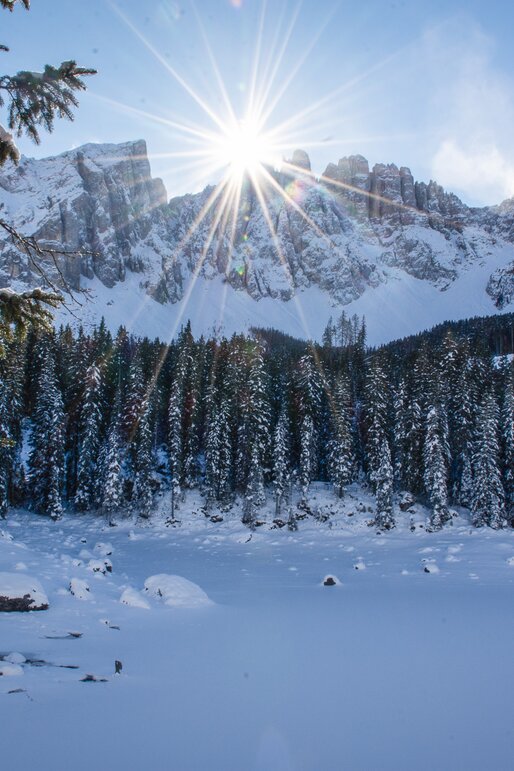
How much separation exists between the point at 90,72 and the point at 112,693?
8916 mm

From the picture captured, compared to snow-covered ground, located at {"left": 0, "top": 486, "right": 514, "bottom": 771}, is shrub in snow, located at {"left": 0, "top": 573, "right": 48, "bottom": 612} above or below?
above

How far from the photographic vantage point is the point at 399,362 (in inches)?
2717

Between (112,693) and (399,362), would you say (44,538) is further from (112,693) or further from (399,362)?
(399,362)

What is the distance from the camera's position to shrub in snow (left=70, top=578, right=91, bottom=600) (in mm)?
14541

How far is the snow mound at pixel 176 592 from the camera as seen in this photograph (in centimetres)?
1634

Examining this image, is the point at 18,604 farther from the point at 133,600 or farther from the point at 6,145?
the point at 6,145

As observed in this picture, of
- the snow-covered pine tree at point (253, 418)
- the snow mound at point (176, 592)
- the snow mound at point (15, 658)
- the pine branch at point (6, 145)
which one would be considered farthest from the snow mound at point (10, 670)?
the snow-covered pine tree at point (253, 418)

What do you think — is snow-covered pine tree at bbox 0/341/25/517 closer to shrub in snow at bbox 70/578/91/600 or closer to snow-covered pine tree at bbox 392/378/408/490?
shrub in snow at bbox 70/578/91/600

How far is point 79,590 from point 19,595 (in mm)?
2679

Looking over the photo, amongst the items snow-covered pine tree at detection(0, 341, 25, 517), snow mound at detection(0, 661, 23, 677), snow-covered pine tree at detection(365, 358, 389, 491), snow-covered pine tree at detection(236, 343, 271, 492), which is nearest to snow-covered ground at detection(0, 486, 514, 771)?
snow mound at detection(0, 661, 23, 677)

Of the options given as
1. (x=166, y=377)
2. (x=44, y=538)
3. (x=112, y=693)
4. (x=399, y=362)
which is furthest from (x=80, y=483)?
(x=399, y=362)

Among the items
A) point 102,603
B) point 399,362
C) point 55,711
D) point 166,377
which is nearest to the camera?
point 55,711

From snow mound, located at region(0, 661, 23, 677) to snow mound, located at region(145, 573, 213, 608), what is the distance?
29.1 feet

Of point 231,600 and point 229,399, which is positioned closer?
point 231,600
